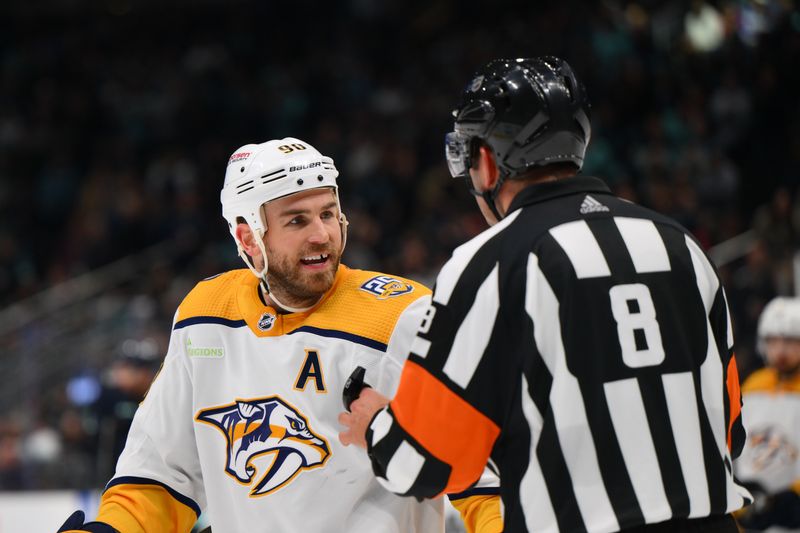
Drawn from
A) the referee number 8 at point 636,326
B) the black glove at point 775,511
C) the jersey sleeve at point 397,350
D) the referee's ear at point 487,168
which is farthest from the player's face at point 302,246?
the black glove at point 775,511

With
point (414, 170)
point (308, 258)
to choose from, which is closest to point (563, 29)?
point (414, 170)

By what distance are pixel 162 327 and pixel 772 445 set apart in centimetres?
460

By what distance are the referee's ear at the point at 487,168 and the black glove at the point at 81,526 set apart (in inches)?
50.7

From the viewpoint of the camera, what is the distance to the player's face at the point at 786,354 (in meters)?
5.61

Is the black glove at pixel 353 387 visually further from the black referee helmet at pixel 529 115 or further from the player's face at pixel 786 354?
the player's face at pixel 786 354

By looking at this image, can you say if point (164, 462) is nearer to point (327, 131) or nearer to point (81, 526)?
point (81, 526)

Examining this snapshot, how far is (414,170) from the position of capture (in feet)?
33.8

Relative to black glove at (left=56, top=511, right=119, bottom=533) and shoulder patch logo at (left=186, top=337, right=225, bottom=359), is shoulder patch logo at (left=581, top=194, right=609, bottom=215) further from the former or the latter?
black glove at (left=56, top=511, right=119, bottom=533)

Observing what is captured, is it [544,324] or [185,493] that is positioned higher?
[544,324]

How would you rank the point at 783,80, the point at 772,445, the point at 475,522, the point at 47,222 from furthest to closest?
the point at 47,222 < the point at 783,80 < the point at 772,445 < the point at 475,522

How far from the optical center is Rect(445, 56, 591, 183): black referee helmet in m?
2.16

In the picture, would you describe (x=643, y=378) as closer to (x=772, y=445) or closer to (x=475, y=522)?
(x=475, y=522)

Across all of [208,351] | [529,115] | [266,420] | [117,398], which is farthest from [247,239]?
[117,398]

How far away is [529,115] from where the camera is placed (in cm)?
215
